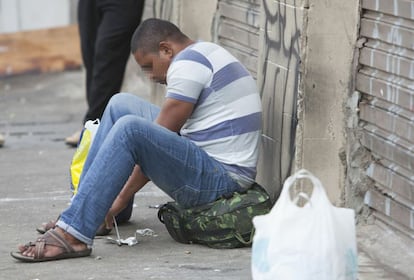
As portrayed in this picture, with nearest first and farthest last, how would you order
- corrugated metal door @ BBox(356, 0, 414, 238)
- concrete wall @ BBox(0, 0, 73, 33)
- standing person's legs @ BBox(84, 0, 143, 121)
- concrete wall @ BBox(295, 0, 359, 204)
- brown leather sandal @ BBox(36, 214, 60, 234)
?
corrugated metal door @ BBox(356, 0, 414, 238), concrete wall @ BBox(295, 0, 359, 204), brown leather sandal @ BBox(36, 214, 60, 234), standing person's legs @ BBox(84, 0, 143, 121), concrete wall @ BBox(0, 0, 73, 33)

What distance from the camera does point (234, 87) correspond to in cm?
493

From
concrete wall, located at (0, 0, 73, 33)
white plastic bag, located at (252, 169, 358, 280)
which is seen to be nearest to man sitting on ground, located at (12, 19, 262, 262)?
white plastic bag, located at (252, 169, 358, 280)

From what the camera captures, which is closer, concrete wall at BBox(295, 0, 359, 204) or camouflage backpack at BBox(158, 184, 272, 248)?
camouflage backpack at BBox(158, 184, 272, 248)

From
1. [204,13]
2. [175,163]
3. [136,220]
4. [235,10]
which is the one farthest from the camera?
[204,13]

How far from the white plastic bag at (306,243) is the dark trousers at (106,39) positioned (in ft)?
13.4

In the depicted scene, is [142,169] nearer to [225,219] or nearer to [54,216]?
[225,219]

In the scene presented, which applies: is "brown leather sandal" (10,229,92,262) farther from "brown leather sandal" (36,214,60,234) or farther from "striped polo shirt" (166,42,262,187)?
"striped polo shirt" (166,42,262,187)

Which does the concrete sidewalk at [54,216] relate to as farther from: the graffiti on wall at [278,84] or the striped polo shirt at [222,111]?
the graffiti on wall at [278,84]

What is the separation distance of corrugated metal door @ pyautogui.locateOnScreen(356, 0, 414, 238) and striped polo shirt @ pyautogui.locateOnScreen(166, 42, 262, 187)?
545 mm

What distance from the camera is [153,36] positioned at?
4973 millimetres

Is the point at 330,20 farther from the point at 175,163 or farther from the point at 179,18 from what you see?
the point at 179,18

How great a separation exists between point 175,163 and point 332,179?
2.75 feet

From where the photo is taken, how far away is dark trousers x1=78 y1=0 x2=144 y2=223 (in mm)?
7441

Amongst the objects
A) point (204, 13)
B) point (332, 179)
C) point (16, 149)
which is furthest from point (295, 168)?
point (16, 149)
